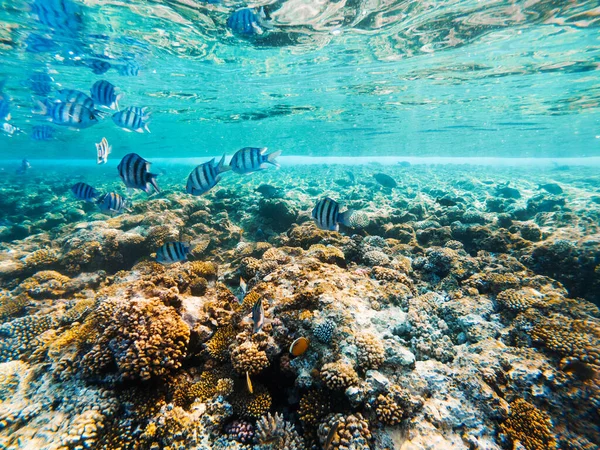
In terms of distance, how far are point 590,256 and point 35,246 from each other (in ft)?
56.3

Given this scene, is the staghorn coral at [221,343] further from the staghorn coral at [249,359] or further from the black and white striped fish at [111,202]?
the black and white striped fish at [111,202]

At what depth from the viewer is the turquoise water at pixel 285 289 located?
2.93 meters

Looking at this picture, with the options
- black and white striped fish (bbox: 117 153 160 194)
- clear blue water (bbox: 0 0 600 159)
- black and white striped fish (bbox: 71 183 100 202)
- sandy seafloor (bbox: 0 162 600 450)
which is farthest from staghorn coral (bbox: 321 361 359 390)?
clear blue water (bbox: 0 0 600 159)

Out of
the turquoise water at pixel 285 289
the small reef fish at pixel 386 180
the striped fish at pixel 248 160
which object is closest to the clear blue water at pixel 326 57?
the turquoise water at pixel 285 289

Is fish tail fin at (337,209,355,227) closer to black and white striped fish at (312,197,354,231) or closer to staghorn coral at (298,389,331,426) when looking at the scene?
black and white striped fish at (312,197,354,231)

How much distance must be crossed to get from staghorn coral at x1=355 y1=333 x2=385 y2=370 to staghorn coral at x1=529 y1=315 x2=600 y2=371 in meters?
2.65

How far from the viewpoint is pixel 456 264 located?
20.4ft

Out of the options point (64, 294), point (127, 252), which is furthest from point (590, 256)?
point (64, 294)

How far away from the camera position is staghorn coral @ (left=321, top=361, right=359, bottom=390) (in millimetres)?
2922

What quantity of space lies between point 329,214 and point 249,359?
2.14 meters

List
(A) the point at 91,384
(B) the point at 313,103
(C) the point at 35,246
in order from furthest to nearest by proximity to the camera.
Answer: (B) the point at 313,103
(C) the point at 35,246
(A) the point at 91,384

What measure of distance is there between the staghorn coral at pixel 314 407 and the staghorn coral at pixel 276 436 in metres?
0.18

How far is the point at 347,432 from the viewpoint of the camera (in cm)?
266

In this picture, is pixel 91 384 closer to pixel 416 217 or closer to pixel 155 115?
pixel 416 217
